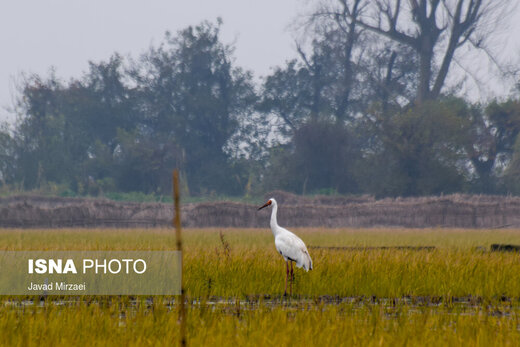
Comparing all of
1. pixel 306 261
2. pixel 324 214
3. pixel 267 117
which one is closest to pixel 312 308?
pixel 306 261

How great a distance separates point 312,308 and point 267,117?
42031 millimetres

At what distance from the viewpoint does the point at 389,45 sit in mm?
45969

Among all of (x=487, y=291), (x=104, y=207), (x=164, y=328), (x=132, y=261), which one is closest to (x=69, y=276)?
(x=132, y=261)

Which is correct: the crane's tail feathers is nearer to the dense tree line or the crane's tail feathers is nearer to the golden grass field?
the golden grass field

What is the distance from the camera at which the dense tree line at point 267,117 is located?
40.5m

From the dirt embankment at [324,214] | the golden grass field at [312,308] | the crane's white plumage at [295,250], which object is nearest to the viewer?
the golden grass field at [312,308]

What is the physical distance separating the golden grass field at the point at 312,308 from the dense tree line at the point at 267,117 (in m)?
29.9

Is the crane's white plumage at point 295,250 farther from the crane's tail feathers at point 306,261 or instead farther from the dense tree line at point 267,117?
the dense tree line at point 267,117

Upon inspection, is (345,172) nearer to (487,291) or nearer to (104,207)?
(104,207)

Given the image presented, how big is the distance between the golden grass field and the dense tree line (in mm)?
29929

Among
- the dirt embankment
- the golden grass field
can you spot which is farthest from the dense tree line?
the golden grass field

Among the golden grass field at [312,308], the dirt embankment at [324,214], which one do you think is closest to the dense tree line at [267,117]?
the dirt embankment at [324,214]

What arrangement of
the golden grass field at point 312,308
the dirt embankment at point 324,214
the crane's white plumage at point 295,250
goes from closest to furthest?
1. the golden grass field at point 312,308
2. the crane's white plumage at point 295,250
3. the dirt embankment at point 324,214

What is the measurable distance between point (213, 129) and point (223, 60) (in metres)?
4.74
